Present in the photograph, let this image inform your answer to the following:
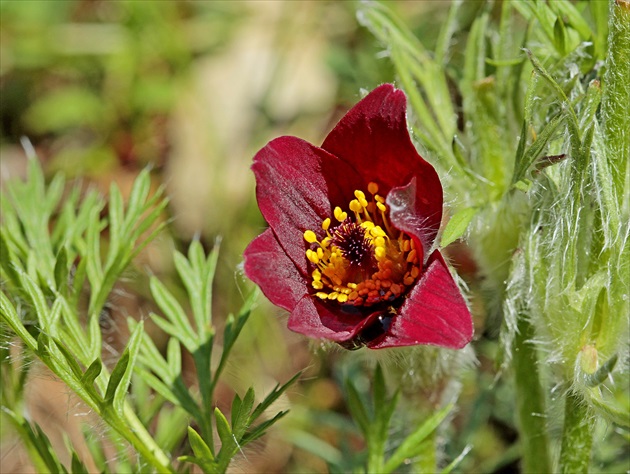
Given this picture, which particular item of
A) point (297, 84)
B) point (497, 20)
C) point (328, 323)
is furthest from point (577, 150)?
point (297, 84)

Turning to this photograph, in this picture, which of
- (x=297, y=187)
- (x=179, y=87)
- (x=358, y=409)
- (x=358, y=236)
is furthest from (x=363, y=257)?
(x=179, y=87)

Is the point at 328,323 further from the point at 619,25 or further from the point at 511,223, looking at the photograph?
the point at 619,25

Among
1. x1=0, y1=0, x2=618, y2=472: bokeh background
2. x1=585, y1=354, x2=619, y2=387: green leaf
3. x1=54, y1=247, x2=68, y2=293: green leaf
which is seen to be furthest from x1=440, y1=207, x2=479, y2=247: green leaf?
x1=0, y1=0, x2=618, y2=472: bokeh background

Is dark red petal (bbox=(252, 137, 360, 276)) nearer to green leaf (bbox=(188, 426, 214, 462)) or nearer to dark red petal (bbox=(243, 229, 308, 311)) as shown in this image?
dark red petal (bbox=(243, 229, 308, 311))

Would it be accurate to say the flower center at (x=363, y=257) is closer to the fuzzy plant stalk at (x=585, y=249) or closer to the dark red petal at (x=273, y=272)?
the dark red petal at (x=273, y=272)

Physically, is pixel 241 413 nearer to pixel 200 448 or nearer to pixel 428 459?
pixel 200 448

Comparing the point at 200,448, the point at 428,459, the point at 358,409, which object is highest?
the point at 200,448
